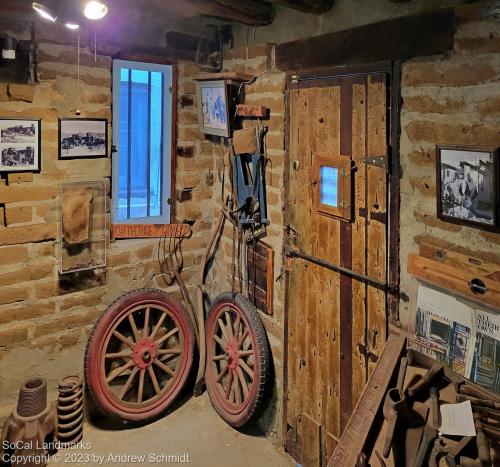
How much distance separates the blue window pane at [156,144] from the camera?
121 inches

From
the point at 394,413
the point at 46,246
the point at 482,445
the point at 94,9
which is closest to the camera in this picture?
the point at 482,445

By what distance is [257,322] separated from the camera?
9.16 feet

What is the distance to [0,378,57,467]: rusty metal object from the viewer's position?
248 cm

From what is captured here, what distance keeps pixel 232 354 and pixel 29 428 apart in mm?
1143

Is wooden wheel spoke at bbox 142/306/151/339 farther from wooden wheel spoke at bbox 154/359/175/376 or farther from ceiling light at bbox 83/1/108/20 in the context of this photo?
ceiling light at bbox 83/1/108/20

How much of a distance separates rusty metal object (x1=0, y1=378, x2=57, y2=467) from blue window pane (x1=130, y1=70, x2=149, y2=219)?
116 centimetres

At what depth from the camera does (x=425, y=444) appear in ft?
4.90

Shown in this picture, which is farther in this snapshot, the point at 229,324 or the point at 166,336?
the point at 166,336

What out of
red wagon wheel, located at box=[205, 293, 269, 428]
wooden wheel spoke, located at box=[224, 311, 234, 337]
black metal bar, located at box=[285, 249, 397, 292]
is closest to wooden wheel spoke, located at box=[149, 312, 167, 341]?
red wagon wheel, located at box=[205, 293, 269, 428]

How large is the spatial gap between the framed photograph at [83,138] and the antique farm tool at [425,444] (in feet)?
7.19

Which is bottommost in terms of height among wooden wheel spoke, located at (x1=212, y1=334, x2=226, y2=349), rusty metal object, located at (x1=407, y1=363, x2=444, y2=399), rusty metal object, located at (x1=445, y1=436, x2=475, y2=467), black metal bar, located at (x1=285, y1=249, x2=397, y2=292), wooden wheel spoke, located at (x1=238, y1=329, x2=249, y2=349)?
wooden wheel spoke, located at (x1=212, y1=334, x2=226, y2=349)

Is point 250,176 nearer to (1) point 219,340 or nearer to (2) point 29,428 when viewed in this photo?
(1) point 219,340

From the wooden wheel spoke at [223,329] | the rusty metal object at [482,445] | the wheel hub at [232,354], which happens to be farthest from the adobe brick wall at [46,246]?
the rusty metal object at [482,445]

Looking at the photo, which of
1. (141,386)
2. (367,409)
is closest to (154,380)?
(141,386)
